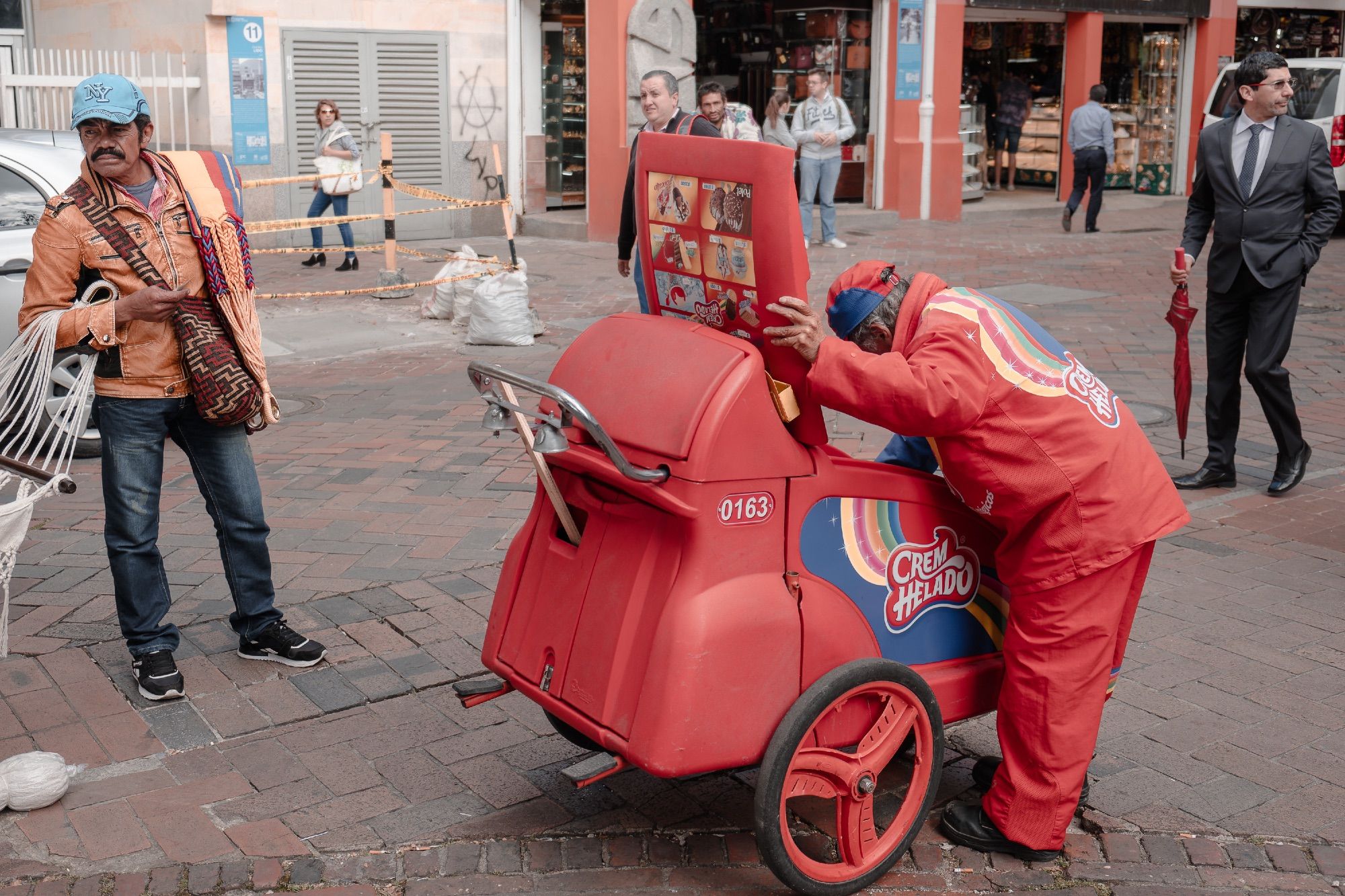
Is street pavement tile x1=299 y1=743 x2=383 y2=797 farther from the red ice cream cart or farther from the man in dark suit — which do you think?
the man in dark suit

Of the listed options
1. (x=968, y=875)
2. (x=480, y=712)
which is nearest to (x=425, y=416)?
(x=480, y=712)

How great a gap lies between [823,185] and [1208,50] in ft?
30.6

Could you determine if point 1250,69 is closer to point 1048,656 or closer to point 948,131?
point 1048,656

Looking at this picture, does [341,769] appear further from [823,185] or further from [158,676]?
[823,185]

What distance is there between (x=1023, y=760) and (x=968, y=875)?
0.30 metres

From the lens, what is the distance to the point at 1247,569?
5.18 meters

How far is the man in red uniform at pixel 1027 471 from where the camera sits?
9.33 feet

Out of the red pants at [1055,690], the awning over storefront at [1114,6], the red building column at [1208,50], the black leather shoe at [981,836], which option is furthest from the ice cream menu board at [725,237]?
the red building column at [1208,50]

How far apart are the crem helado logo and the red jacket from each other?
120 millimetres

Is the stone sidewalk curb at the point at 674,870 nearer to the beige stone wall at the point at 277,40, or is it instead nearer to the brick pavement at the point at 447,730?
the brick pavement at the point at 447,730

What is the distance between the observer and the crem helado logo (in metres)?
3.13

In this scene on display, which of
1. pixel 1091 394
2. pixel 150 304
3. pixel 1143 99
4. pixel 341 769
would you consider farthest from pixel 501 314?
pixel 1143 99

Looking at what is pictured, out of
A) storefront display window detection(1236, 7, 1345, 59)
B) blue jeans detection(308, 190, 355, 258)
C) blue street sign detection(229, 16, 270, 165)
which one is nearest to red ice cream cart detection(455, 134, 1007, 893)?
blue jeans detection(308, 190, 355, 258)

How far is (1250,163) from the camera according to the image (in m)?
5.96
